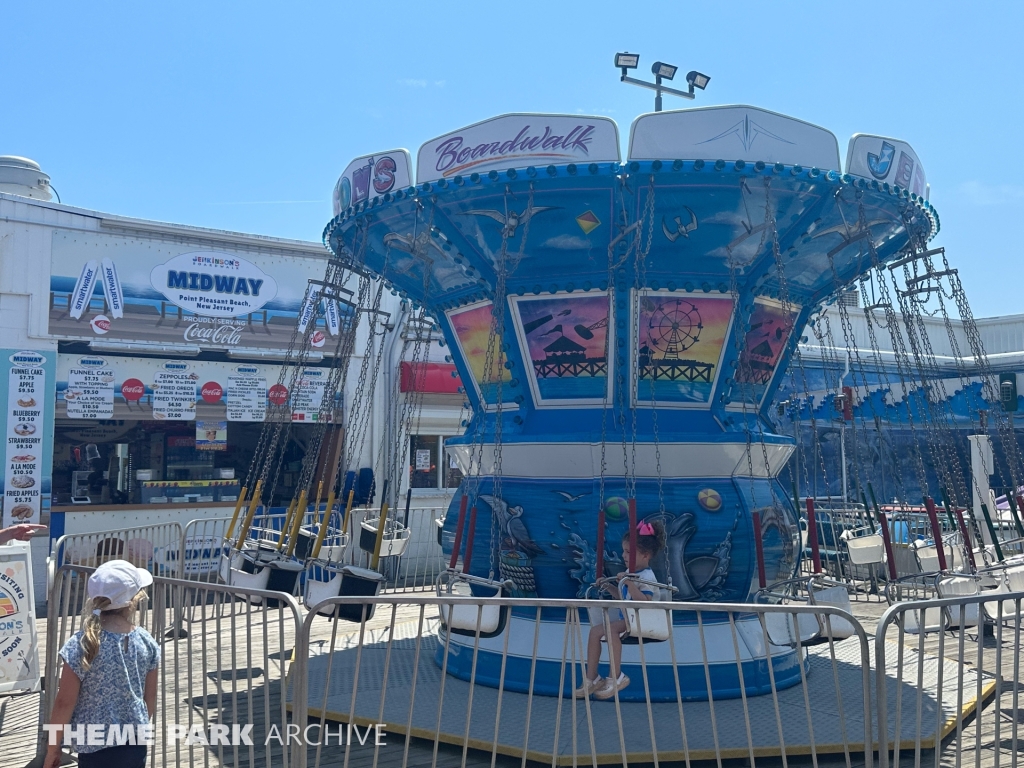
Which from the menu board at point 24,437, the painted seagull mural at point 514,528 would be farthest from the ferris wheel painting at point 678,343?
the menu board at point 24,437

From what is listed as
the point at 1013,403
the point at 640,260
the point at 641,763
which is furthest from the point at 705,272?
the point at 1013,403

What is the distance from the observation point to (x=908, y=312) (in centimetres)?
760

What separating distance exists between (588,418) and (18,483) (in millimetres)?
10016

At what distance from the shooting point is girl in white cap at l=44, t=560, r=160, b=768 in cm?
349

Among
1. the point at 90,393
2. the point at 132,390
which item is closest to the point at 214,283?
the point at 132,390

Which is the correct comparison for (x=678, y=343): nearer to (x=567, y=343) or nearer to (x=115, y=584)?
(x=567, y=343)

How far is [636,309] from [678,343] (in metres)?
0.47

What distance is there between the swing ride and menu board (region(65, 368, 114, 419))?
7.68 meters

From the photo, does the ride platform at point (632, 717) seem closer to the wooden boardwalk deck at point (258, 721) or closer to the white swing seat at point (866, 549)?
the wooden boardwalk deck at point (258, 721)

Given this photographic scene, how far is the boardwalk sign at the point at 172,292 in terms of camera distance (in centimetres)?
1422

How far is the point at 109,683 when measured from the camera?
3.55 meters

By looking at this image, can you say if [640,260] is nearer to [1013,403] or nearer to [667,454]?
[667,454]

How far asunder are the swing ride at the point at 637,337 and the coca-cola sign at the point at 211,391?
792 centimetres

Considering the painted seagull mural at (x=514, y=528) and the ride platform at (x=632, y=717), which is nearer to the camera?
the ride platform at (x=632, y=717)
